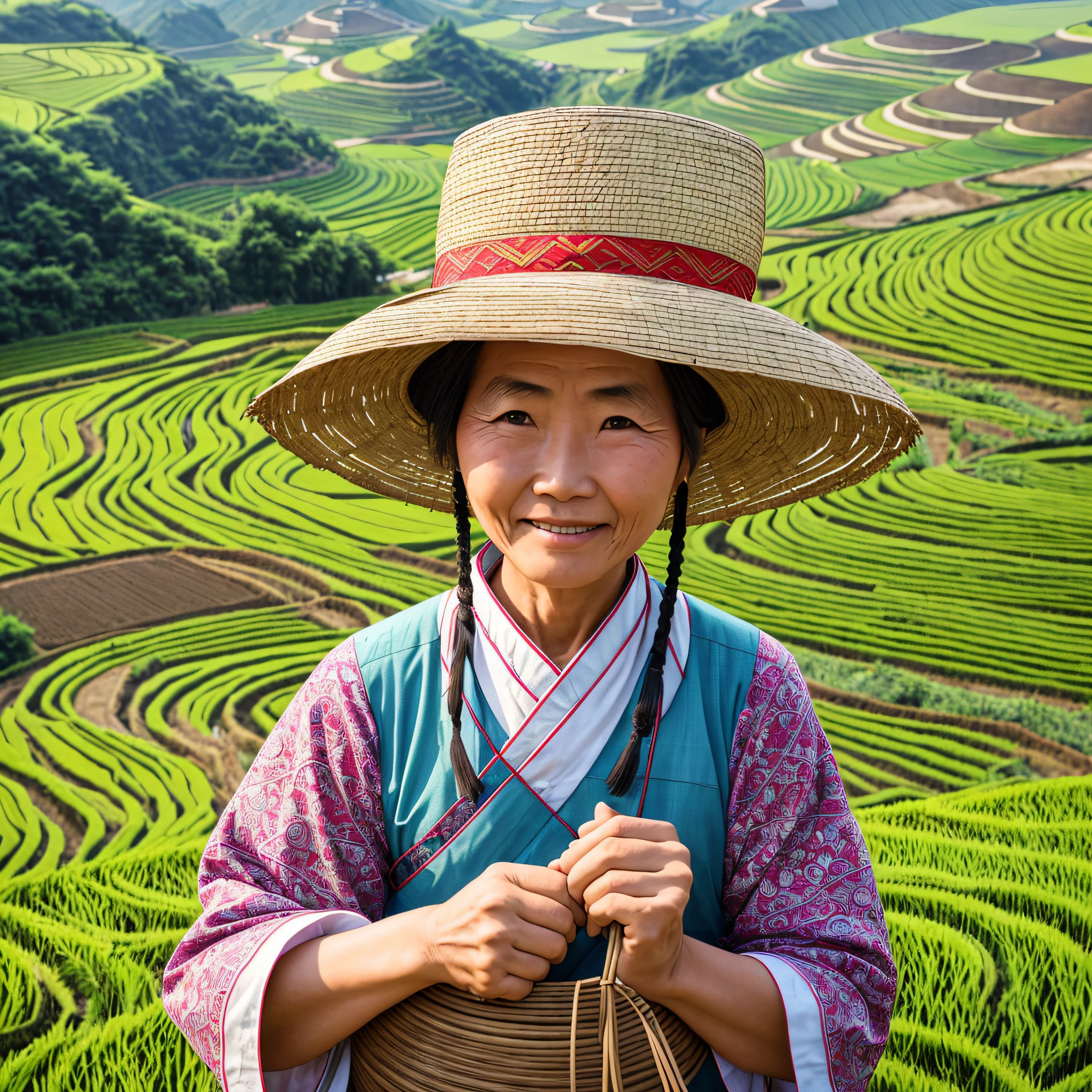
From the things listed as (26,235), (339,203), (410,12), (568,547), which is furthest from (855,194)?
(568,547)

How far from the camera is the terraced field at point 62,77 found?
131 inches

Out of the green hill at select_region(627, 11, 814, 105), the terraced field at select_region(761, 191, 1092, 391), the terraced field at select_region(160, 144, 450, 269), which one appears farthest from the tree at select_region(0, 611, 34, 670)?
the green hill at select_region(627, 11, 814, 105)

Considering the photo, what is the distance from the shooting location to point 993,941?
2.14m

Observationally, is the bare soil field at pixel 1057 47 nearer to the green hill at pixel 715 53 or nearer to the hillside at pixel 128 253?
the green hill at pixel 715 53

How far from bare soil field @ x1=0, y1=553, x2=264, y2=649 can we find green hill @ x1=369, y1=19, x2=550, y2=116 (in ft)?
8.24

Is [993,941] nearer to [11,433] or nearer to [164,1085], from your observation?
[164,1085]

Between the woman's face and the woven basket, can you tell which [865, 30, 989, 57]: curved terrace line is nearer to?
the woman's face

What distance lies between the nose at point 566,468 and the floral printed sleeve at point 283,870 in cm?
37

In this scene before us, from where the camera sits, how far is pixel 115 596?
2818 millimetres

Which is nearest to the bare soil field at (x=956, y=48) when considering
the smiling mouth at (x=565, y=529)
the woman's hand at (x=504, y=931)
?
the smiling mouth at (x=565, y=529)

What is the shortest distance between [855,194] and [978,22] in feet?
2.91

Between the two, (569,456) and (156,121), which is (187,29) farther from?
(569,456)

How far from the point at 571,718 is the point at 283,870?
1.24 feet

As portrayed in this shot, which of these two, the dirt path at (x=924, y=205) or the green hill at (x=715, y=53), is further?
the green hill at (x=715, y=53)
